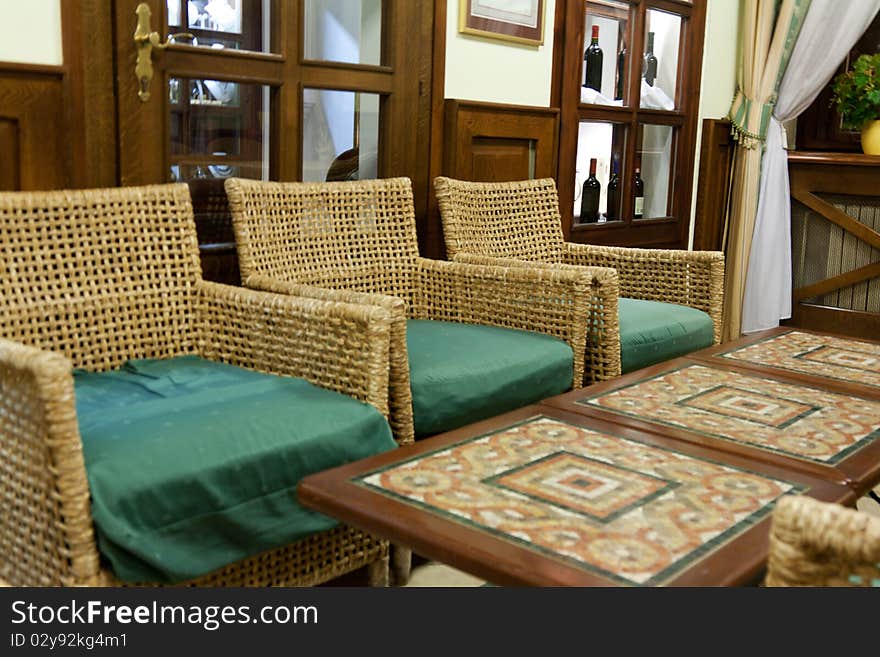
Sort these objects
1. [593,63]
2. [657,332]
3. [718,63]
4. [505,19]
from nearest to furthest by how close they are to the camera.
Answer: [657,332], [505,19], [593,63], [718,63]

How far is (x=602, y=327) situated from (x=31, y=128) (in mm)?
1450

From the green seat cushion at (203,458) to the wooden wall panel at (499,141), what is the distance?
4.65 feet

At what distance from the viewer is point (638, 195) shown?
398 cm

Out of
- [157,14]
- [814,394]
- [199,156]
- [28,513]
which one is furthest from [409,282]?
[28,513]

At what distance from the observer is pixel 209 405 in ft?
5.69

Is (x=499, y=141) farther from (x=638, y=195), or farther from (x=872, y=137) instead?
(x=872, y=137)

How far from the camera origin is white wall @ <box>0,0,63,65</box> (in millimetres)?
2059

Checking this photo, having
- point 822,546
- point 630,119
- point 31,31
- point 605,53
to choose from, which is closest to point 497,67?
point 605,53

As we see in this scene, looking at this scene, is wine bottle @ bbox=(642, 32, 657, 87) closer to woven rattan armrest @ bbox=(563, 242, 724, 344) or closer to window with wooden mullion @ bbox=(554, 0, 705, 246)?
window with wooden mullion @ bbox=(554, 0, 705, 246)

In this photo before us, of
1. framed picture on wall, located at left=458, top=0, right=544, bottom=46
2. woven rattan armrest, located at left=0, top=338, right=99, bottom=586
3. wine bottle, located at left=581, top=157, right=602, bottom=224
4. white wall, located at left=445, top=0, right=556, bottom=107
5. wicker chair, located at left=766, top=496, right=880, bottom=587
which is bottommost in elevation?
woven rattan armrest, located at left=0, top=338, right=99, bottom=586

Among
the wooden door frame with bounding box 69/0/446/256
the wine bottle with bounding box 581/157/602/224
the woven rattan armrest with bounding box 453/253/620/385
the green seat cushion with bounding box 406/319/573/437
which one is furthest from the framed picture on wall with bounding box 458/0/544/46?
the green seat cushion with bounding box 406/319/573/437

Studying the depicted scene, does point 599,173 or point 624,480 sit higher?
point 599,173

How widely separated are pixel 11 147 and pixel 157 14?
0.47 meters

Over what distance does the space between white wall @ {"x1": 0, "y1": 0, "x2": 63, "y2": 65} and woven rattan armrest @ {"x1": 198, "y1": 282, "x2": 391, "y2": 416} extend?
61 centimetres
